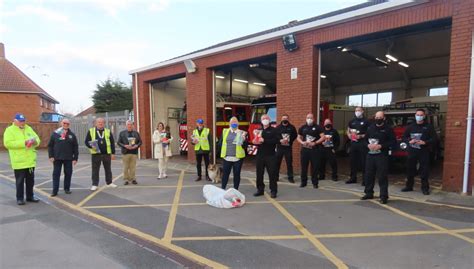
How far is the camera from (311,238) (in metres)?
4.46

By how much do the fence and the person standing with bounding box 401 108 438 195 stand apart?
13118 millimetres

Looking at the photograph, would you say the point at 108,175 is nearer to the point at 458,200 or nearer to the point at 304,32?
the point at 304,32

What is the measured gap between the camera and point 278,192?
7.33m

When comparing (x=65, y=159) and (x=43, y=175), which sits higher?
(x=65, y=159)

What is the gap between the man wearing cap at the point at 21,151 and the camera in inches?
253

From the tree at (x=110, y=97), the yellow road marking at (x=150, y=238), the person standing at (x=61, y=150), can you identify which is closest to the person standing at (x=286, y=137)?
the yellow road marking at (x=150, y=238)

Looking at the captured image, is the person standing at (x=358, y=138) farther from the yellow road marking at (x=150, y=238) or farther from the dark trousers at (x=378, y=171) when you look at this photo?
the yellow road marking at (x=150, y=238)

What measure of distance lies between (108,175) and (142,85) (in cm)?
767

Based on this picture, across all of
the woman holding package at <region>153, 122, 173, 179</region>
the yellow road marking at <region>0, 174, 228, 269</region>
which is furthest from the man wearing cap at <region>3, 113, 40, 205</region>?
the woman holding package at <region>153, 122, 173, 179</region>

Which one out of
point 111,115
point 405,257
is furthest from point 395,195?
point 111,115

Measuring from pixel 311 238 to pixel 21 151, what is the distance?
20.9 ft

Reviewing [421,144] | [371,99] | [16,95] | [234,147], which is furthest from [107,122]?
[16,95]

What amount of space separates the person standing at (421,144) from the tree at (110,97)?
85.1 ft

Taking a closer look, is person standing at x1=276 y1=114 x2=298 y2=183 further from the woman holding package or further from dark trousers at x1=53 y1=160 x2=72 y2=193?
dark trousers at x1=53 y1=160 x2=72 y2=193
